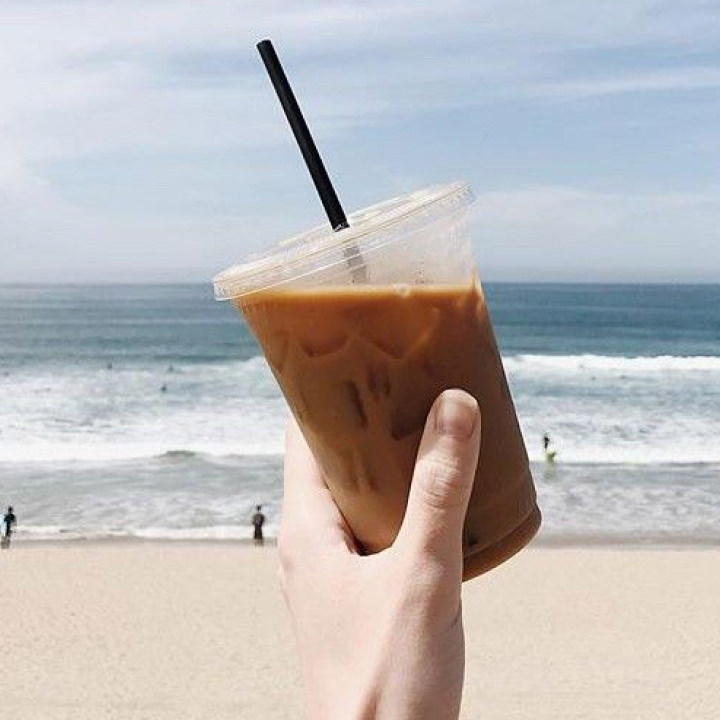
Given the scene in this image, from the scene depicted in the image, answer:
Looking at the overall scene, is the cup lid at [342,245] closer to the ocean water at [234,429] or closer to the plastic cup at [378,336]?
the plastic cup at [378,336]

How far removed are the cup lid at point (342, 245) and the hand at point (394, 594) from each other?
0.26m

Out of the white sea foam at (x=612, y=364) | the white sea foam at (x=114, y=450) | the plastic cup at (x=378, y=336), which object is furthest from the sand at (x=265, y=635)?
the white sea foam at (x=612, y=364)

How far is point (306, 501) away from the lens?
6.97ft

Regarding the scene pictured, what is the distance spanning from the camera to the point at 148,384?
140ft

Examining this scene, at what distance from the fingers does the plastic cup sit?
5 cm

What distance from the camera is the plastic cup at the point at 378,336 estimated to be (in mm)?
1812

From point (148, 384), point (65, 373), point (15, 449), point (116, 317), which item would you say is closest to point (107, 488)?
point (15, 449)

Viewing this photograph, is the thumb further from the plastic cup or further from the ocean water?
the ocean water

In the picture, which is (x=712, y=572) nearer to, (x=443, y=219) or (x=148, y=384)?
(x=443, y=219)

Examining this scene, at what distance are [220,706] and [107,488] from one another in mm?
11790

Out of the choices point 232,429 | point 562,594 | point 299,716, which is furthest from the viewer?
point 232,429

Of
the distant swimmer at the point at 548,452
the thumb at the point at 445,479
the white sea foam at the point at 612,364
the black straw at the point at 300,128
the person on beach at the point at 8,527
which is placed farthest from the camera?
the white sea foam at the point at 612,364

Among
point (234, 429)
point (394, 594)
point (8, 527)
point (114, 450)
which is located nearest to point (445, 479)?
point (394, 594)

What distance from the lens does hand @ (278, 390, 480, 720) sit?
1740mm
